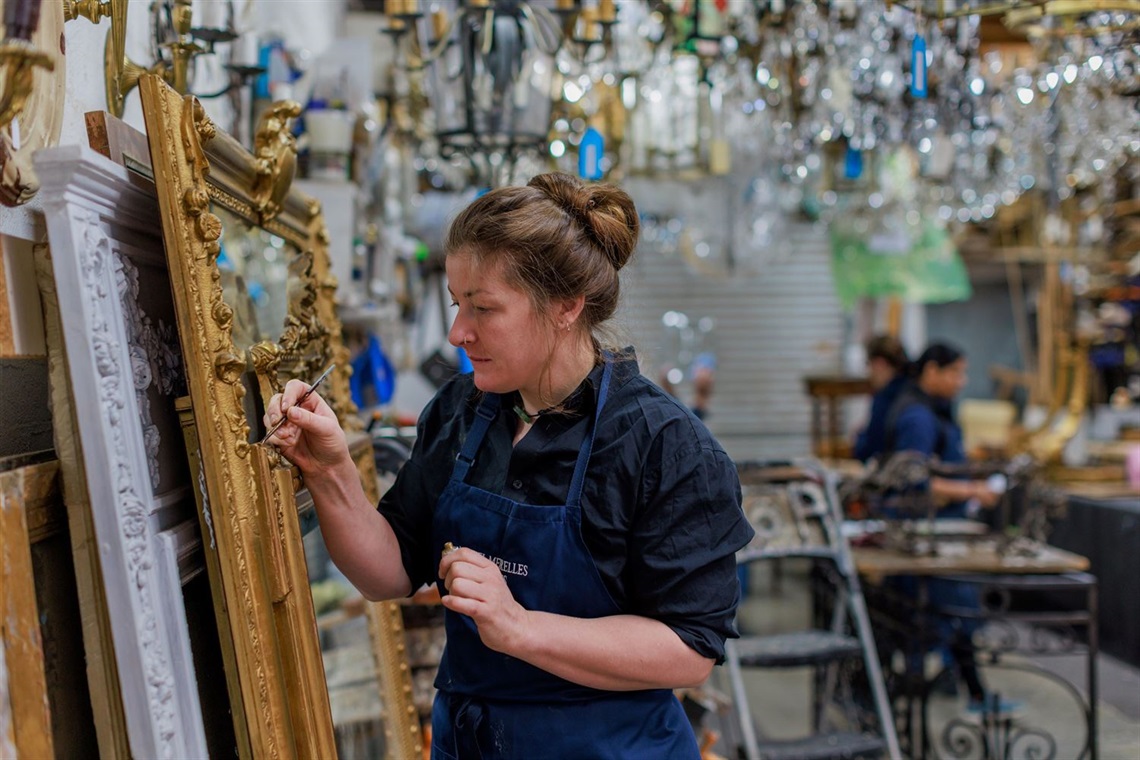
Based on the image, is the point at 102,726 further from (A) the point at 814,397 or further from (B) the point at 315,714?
(A) the point at 814,397

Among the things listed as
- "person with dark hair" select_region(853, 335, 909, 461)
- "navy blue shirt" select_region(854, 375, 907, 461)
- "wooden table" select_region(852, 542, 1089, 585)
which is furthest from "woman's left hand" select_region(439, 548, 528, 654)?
"navy blue shirt" select_region(854, 375, 907, 461)

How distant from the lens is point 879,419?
600 centimetres

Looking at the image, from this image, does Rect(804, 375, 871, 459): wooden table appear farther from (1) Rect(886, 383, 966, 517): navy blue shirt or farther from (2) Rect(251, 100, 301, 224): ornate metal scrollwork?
(2) Rect(251, 100, 301, 224): ornate metal scrollwork

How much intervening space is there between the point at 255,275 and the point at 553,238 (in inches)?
45.2

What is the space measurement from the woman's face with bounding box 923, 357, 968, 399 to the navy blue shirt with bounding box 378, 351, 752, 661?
3878mm

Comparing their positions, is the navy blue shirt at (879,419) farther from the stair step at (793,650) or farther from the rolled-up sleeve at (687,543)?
the rolled-up sleeve at (687,543)

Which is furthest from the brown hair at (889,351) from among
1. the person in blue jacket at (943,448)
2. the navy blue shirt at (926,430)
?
the navy blue shirt at (926,430)

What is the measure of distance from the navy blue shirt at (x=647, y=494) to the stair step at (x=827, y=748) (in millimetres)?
1903

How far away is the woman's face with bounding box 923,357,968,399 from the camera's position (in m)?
5.16

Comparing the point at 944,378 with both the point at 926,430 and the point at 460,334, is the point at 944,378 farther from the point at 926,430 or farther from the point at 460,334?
the point at 460,334

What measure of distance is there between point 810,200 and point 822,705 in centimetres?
370

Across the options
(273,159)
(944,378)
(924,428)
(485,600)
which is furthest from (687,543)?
(944,378)

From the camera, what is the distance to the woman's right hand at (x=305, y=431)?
4.80ft

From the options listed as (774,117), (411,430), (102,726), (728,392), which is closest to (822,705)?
(411,430)
